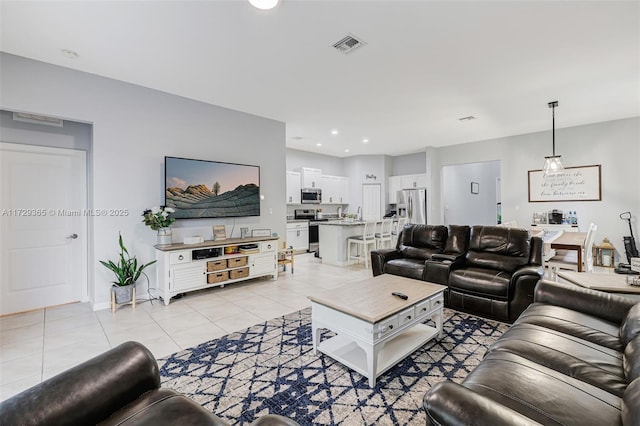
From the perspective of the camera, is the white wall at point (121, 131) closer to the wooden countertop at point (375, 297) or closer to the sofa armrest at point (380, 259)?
the sofa armrest at point (380, 259)

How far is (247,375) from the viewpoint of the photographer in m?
2.17

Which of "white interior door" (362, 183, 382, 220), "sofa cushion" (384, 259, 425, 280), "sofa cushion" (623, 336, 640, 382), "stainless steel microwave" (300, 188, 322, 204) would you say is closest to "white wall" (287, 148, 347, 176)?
"stainless steel microwave" (300, 188, 322, 204)

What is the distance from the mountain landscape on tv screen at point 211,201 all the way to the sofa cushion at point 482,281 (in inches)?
133

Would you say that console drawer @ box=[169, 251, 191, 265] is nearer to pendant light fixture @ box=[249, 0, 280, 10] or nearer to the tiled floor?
the tiled floor

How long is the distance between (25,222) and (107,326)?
1806 mm

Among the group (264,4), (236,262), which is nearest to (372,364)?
(264,4)

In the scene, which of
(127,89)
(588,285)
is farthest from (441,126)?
(127,89)

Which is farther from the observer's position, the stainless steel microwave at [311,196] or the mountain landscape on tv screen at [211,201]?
the stainless steel microwave at [311,196]

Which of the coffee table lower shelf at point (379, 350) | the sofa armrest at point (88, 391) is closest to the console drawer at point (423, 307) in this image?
the coffee table lower shelf at point (379, 350)

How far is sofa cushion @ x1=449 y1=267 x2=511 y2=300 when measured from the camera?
3.06m

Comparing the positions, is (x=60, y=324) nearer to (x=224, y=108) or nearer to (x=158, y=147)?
(x=158, y=147)

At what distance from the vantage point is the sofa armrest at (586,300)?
6.32 feet

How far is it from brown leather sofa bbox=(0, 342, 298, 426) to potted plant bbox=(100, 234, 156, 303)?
2.76 metres

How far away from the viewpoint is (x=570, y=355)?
1.52 metres
